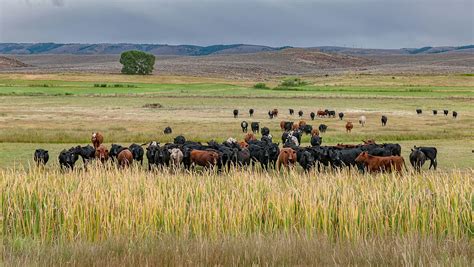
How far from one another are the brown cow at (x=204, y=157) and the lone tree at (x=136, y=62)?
130799 mm

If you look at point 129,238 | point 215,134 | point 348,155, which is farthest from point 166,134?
point 129,238

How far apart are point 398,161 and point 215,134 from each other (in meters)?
17.2

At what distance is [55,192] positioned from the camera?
1206 cm

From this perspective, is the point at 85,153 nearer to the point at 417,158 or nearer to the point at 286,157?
the point at 286,157

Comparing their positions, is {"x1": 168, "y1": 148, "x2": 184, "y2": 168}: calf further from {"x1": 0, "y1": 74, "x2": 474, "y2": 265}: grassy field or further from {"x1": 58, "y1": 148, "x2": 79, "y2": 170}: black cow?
{"x1": 0, "y1": 74, "x2": 474, "y2": 265}: grassy field

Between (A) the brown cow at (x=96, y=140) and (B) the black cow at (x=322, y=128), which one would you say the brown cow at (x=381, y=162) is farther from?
(B) the black cow at (x=322, y=128)

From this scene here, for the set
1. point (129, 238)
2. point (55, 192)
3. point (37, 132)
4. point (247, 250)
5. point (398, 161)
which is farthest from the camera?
point (37, 132)

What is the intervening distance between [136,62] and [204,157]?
132 metres

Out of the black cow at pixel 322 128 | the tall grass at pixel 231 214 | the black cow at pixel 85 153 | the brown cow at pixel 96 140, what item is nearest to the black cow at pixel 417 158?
the tall grass at pixel 231 214

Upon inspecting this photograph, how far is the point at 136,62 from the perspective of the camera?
5950 inches

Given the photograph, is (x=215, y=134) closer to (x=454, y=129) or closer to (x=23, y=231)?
(x=454, y=129)

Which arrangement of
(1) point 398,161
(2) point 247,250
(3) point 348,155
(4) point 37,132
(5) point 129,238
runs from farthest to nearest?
(4) point 37,132 < (3) point 348,155 < (1) point 398,161 < (5) point 129,238 < (2) point 247,250

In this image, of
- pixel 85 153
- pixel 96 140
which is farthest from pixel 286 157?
pixel 96 140

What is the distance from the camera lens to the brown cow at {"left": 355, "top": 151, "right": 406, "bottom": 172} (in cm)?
2028
